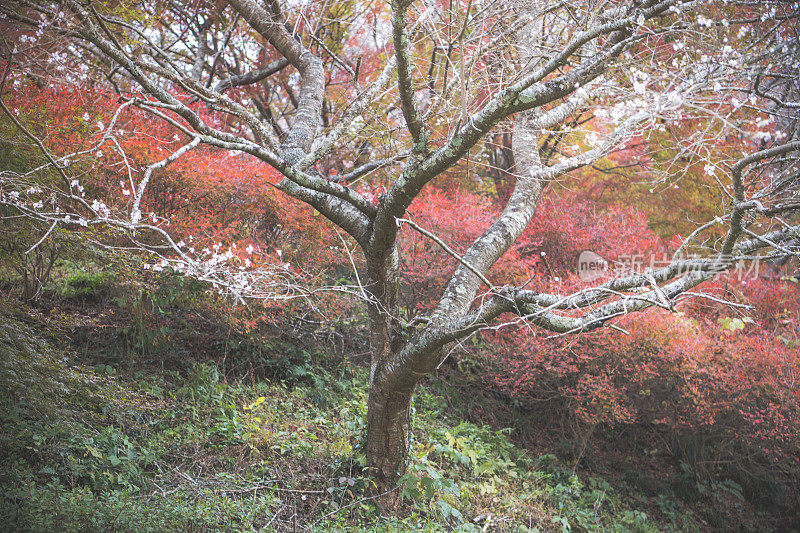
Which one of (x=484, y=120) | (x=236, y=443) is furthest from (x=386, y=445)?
(x=484, y=120)

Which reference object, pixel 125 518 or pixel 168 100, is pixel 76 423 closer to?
pixel 125 518

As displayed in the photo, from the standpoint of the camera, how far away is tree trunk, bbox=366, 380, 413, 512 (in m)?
3.59

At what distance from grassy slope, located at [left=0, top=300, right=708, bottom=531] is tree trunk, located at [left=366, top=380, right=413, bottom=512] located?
0.34 ft

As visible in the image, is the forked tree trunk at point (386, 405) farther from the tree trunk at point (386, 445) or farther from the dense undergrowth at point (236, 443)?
the dense undergrowth at point (236, 443)

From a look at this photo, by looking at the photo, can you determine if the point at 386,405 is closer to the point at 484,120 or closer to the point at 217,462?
the point at 217,462

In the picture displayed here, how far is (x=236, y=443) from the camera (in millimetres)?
3900

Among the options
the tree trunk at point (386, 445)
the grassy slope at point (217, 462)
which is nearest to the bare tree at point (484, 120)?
the tree trunk at point (386, 445)

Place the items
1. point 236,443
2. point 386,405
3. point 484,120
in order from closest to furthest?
point 484,120 < point 386,405 < point 236,443

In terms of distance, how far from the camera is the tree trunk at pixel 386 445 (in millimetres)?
3586

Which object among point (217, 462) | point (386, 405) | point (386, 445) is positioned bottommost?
point (217, 462)

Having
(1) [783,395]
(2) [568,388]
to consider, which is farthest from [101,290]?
(1) [783,395]

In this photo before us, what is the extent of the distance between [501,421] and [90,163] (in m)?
5.27

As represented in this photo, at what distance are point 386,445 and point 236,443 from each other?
122 cm

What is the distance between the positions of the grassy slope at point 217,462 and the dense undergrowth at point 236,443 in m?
0.01
